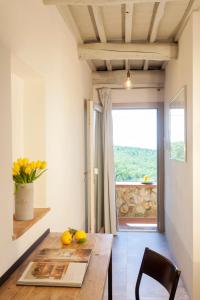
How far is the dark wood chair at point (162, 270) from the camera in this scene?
1432 mm

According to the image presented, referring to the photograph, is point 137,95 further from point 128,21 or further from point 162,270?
point 162,270

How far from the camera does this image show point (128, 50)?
3.42 meters

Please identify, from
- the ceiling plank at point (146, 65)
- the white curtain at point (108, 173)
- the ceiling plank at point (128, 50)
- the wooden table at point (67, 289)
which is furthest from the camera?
the white curtain at point (108, 173)

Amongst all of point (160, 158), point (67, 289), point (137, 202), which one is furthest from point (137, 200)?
point (67, 289)

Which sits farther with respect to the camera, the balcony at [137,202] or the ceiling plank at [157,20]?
the balcony at [137,202]

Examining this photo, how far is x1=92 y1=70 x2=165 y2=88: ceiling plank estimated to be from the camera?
15.0 ft

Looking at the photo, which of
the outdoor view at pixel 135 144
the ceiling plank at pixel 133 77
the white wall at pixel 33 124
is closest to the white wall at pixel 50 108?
the white wall at pixel 33 124

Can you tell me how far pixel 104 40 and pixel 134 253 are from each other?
8.62 feet

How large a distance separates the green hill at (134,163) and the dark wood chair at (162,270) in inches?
152

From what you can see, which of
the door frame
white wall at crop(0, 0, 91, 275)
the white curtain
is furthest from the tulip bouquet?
the door frame

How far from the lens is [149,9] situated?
268 cm

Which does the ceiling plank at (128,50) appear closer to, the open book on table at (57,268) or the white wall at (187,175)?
the white wall at (187,175)

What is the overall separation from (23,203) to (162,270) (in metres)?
0.88

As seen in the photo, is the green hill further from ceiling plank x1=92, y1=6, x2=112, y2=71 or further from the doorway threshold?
ceiling plank x1=92, y1=6, x2=112, y2=71
